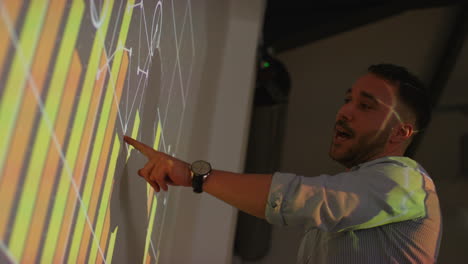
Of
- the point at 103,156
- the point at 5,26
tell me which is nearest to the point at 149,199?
the point at 103,156

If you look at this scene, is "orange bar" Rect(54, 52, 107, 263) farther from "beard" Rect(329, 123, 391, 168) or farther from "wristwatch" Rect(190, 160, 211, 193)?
"beard" Rect(329, 123, 391, 168)

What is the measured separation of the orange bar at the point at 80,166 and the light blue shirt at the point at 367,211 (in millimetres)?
343

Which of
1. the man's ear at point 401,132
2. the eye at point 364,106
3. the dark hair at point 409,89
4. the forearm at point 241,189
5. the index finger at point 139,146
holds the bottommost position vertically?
the forearm at point 241,189

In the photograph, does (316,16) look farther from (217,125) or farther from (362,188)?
(362,188)

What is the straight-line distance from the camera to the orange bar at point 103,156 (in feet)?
2.56

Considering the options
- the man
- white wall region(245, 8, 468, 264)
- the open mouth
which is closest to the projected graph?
the man

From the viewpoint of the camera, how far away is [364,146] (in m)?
1.22

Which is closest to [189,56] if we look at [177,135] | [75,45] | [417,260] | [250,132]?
[177,135]

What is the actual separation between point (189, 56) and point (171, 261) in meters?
0.80

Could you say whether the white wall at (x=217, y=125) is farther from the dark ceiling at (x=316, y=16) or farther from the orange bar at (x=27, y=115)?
the orange bar at (x=27, y=115)

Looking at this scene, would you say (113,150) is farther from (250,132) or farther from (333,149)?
(250,132)

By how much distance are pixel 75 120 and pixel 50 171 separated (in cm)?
9

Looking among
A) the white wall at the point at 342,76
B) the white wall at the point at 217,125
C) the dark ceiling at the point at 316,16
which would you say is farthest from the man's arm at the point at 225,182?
the white wall at the point at 342,76

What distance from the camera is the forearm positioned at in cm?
93
